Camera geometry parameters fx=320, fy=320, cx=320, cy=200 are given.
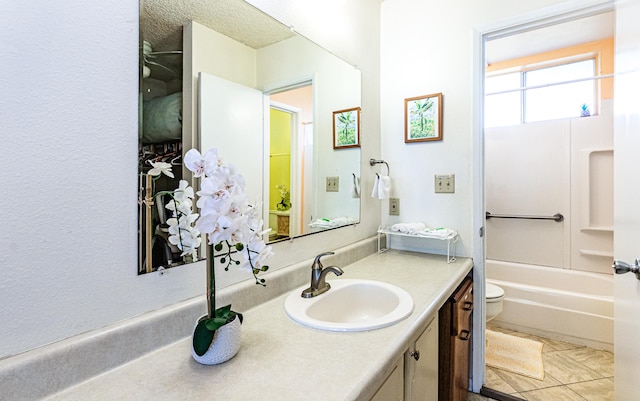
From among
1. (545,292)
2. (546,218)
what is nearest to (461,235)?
(545,292)

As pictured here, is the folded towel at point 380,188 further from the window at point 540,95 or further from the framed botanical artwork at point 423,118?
the window at point 540,95

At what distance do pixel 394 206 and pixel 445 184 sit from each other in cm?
34

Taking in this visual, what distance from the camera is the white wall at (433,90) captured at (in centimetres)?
178

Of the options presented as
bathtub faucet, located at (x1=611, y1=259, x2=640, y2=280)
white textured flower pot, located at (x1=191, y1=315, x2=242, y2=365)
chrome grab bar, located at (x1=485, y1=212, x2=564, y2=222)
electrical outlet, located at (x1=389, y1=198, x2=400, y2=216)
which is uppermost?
electrical outlet, located at (x1=389, y1=198, x2=400, y2=216)

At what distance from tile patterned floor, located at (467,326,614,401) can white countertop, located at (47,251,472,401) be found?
132 cm

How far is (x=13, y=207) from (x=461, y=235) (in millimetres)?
1847

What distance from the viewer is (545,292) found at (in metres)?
2.55

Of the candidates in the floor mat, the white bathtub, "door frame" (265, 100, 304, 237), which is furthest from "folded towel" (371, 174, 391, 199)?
the white bathtub

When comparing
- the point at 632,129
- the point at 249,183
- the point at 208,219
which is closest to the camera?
the point at 208,219

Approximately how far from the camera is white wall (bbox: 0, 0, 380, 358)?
61 cm

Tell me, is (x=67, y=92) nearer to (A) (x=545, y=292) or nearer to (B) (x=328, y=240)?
(B) (x=328, y=240)

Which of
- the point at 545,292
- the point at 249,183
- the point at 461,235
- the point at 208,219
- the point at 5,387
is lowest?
the point at 545,292

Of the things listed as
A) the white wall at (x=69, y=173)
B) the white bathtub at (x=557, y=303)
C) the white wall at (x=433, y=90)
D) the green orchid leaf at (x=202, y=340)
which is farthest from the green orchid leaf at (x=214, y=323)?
the white bathtub at (x=557, y=303)

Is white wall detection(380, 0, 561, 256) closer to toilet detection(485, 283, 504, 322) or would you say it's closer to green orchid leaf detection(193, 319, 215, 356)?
toilet detection(485, 283, 504, 322)
